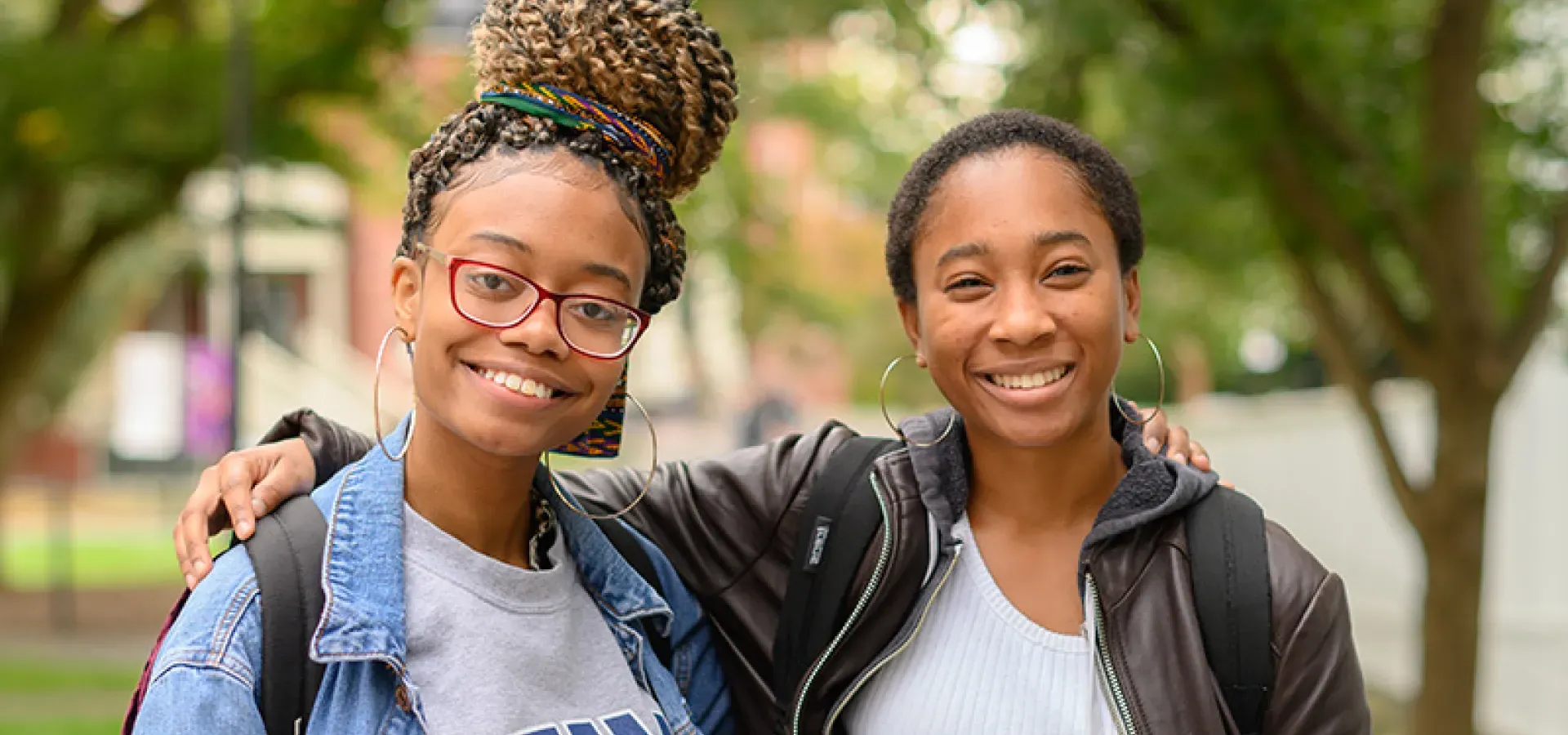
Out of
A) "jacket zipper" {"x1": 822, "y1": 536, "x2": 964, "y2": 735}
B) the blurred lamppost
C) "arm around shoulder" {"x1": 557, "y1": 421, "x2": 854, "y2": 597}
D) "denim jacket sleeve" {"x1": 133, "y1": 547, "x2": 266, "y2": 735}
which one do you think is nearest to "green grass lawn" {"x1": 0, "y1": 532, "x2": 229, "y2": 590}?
the blurred lamppost

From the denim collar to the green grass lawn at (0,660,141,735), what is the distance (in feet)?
22.0

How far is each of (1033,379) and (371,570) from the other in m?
1.16

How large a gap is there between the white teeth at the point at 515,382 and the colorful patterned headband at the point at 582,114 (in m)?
0.39

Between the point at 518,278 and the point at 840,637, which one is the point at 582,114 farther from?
the point at 840,637

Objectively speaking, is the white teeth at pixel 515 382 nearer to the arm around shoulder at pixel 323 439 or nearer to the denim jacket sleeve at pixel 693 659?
the arm around shoulder at pixel 323 439

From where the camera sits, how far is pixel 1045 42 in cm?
688

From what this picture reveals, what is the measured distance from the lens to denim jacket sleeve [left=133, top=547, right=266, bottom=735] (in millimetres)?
1945

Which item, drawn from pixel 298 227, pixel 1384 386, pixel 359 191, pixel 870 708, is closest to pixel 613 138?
pixel 870 708

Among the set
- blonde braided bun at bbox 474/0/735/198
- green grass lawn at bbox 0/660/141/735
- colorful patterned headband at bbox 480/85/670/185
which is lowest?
green grass lawn at bbox 0/660/141/735

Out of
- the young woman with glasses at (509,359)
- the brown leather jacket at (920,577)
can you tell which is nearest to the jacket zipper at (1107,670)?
the brown leather jacket at (920,577)

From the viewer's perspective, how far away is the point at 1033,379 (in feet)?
8.55

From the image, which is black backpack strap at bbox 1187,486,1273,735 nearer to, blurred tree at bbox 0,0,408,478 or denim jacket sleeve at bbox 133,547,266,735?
denim jacket sleeve at bbox 133,547,266,735

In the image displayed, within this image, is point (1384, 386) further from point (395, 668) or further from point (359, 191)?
point (395, 668)

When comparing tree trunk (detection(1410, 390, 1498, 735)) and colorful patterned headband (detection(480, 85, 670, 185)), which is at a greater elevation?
colorful patterned headband (detection(480, 85, 670, 185))
